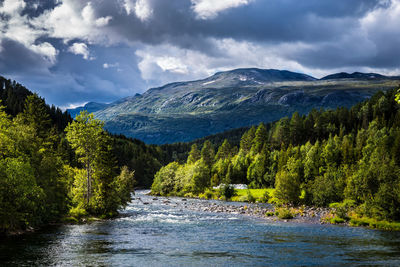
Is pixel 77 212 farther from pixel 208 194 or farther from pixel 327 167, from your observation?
pixel 327 167

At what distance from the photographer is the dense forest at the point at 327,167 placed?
2884 inches

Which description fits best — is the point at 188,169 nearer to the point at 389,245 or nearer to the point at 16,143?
the point at 16,143

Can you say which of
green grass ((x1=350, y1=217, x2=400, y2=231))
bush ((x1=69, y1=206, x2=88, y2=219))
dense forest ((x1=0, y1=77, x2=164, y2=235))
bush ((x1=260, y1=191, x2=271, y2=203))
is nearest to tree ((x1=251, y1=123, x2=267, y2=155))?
bush ((x1=260, y1=191, x2=271, y2=203))

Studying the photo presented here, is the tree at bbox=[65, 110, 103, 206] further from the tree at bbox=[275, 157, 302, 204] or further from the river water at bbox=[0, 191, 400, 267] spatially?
the tree at bbox=[275, 157, 302, 204]

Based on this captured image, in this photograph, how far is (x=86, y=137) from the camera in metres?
74.1

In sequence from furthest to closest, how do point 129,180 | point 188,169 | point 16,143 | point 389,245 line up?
point 188,169 → point 129,180 → point 16,143 → point 389,245

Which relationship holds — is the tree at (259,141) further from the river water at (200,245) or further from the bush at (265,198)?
the river water at (200,245)

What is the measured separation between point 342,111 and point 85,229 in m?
160

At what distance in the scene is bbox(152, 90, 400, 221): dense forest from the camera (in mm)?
73250

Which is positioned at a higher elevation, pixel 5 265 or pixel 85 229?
pixel 5 265

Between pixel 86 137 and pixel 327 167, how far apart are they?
8090 cm

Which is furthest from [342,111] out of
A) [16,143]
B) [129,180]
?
[16,143]

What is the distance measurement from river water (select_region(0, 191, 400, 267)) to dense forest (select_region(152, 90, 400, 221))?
17371 millimetres

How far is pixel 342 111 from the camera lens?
184m
